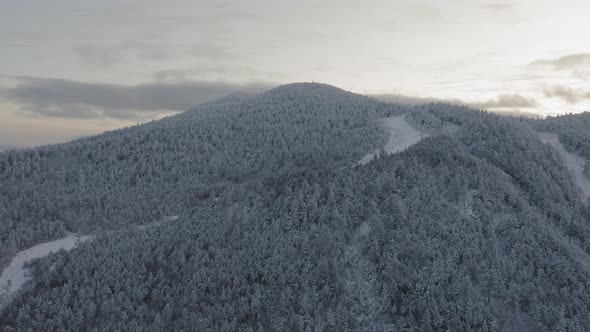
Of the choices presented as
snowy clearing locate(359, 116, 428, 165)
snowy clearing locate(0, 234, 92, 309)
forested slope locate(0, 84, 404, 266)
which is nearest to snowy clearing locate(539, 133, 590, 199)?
snowy clearing locate(359, 116, 428, 165)

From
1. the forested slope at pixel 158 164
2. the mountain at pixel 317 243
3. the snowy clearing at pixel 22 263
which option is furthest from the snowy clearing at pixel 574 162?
the snowy clearing at pixel 22 263

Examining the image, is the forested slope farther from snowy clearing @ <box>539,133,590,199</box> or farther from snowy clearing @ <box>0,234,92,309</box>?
Result: snowy clearing @ <box>539,133,590,199</box>

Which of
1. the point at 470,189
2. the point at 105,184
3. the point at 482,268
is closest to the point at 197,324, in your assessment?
the point at 482,268

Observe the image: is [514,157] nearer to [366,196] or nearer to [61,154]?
[366,196]

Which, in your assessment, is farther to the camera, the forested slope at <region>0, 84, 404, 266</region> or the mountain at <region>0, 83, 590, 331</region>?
the forested slope at <region>0, 84, 404, 266</region>

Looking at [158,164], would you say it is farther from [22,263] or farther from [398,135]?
[398,135]

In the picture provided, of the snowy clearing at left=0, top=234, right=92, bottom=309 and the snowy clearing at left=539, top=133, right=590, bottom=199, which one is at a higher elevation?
the snowy clearing at left=539, top=133, right=590, bottom=199

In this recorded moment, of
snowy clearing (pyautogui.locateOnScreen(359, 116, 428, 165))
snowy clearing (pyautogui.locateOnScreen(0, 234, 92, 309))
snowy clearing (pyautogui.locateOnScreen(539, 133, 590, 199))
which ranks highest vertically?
snowy clearing (pyautogui.locateOnScreen(359, 116, 428, 165))

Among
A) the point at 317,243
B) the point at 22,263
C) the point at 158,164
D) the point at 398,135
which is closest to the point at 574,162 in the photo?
the point at 398,135
